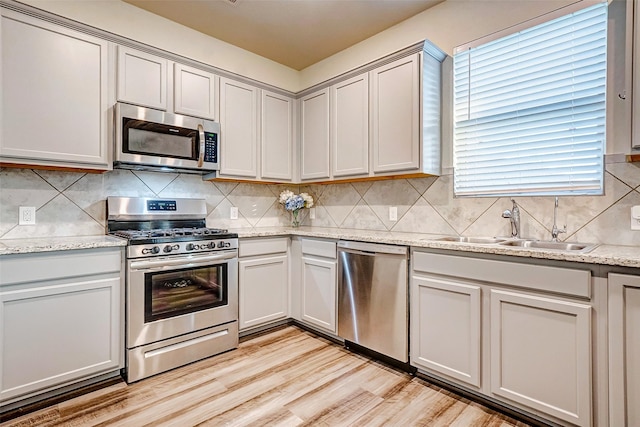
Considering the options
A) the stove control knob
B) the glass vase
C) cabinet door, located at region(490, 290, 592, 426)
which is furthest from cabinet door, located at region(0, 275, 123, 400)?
cabinet door, located at region(490, 290, 592, 426)

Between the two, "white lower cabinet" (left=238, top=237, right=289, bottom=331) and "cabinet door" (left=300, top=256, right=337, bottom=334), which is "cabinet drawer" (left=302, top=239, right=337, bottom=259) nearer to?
"cabinet door" (left=300, top=256, right=337, bottom=334)

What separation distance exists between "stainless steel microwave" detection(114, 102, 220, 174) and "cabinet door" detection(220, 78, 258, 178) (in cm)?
11

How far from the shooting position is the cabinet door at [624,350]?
1.41 metres

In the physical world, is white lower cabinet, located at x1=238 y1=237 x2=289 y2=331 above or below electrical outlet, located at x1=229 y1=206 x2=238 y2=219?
below

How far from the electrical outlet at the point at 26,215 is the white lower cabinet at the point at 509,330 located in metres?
2.55

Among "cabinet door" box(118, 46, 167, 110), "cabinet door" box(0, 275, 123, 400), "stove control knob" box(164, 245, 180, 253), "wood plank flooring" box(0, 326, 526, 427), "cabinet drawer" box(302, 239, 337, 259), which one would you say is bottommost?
"wood plank flooring" box(0, 326, 526, 427)

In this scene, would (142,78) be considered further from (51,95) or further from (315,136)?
(315,136)

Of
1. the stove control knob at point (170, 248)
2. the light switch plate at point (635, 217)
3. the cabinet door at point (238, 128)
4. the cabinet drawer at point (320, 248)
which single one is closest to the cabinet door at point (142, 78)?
the cabinet door at point (238, 128)

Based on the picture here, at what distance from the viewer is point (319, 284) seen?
2.82 metres

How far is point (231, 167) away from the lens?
2957 mm

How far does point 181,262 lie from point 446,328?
1.78 m

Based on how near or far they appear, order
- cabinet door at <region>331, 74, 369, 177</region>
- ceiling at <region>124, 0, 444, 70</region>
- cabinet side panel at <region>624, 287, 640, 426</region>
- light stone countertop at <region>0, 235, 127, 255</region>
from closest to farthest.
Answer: cabinet side panel at <region>624, 287, 640, 426</region>
light stone countertop at <region>0, 235, 127, 255</region>
ceiling at <region>124, 0, 444, 70</region>
cabinet door at <region>331, 74, 369, 177</region>

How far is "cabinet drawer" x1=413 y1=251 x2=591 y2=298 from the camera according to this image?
1534 millimetres

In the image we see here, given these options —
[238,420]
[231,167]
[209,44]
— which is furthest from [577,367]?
[209,44]
